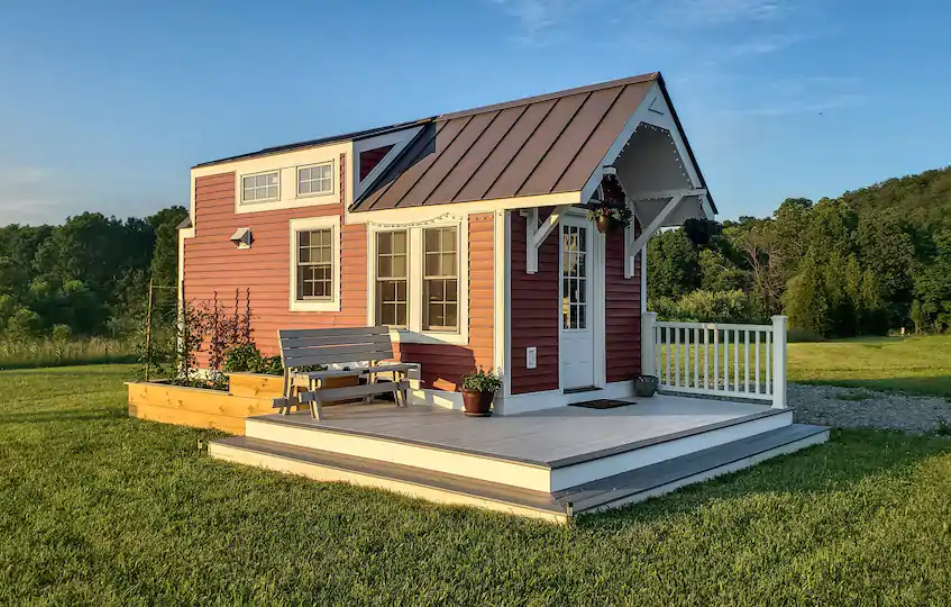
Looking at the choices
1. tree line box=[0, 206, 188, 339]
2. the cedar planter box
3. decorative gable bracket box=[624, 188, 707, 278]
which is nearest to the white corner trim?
the cedar planter box

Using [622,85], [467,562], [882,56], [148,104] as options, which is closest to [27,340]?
[148,104]

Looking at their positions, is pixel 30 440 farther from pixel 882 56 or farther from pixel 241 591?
pixel 882 56

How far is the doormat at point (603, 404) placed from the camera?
858 centimetres

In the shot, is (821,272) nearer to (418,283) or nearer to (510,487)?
(418,283)

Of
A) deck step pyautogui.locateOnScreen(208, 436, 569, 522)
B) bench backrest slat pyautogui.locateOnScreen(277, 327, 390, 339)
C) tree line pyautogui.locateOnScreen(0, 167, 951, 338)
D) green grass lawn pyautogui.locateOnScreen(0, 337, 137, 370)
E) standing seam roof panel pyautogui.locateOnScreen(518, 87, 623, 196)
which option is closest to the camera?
deck step pyautogui.locateOnScreen(208, 436, 569, 522)

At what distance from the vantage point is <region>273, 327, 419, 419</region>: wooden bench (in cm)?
764

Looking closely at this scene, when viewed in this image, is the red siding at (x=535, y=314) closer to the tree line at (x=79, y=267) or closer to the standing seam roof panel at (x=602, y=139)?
the standing seam roof panel at (x=602, y=139)

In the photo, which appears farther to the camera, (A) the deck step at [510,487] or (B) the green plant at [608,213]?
(B) the green plant at [608,213]

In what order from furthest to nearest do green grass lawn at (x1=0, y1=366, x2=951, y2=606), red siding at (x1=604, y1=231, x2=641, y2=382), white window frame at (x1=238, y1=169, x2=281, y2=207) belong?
white window frame at (x1=238, y1=169, x2=281, y2=207) → red siding at (x1=604, y1=231, x2=641, y2=382) → green grass lawn at (x1=0, y1=366, x2=951, y2=606)

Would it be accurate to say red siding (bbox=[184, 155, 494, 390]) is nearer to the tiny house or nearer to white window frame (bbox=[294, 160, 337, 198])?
the tiny house

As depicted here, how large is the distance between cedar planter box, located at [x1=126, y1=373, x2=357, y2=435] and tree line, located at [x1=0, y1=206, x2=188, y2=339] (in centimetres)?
2228

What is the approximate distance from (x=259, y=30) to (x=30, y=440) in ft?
25.3

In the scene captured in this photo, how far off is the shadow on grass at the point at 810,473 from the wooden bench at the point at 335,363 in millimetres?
3400

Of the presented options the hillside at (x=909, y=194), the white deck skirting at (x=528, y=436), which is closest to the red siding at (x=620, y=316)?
the white deck skirting at (x=528, y=436)
